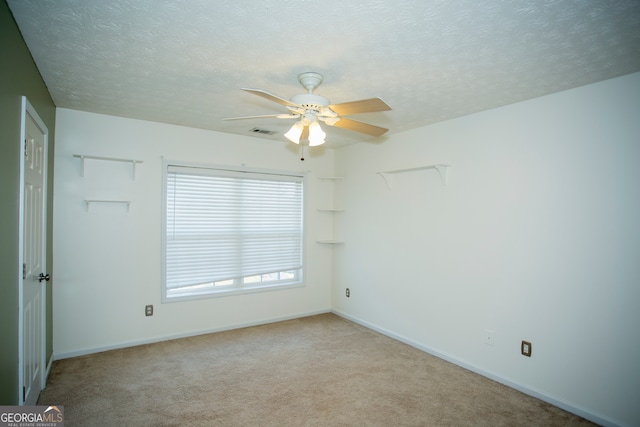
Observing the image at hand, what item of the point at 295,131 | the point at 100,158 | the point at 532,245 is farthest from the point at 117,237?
the point at 532,245

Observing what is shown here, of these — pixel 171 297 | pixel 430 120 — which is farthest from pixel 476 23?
pixel 171 297

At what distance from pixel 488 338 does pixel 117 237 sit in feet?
12.4

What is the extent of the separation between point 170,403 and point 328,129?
9.79ft

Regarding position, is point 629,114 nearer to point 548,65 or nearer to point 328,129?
point 548,65

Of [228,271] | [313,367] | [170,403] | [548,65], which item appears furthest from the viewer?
[228,271]

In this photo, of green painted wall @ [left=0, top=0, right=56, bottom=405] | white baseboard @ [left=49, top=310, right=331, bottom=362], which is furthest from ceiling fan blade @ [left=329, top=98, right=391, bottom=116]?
white baseboard @ [left=49, top=310, right=331, bottom=362]

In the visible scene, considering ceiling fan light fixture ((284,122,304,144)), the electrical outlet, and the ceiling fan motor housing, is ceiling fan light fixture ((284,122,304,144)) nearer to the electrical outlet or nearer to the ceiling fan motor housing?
the ceiling fan motor housing

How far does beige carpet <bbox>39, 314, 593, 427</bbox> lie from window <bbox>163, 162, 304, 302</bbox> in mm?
753

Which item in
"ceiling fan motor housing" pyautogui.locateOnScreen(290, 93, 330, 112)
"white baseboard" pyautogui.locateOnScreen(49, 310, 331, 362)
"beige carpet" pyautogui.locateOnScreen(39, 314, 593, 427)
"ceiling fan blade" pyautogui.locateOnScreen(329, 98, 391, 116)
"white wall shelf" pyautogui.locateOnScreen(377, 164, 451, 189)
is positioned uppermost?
"ceiling fan motor housing" pyautogui.locateOnScreen(290, 93, 330, 112)

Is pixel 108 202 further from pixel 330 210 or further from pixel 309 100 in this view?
pixel 330 210

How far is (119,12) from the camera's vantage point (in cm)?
177

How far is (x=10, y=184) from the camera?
74.0 inches

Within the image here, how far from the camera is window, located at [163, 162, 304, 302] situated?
404 cm

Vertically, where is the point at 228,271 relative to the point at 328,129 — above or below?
below
